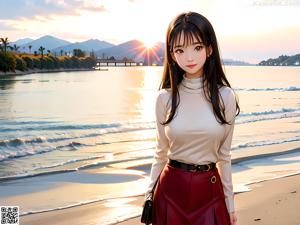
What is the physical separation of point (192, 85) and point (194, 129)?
269 millimetres

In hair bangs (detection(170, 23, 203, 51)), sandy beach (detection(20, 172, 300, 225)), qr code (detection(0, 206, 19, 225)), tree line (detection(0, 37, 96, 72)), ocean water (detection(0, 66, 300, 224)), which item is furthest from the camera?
tree line (detection(0, 37, 96, 72))

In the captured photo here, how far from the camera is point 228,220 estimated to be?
9.25 ft

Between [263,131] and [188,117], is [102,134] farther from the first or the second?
[188,117]

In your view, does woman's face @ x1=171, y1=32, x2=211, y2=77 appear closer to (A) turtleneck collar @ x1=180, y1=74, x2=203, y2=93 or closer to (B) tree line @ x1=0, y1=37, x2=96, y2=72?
(A) turtleneck collar @ x1=180, y1=74, x2=203, y2=93

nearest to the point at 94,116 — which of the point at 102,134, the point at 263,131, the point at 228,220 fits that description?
the point at 102,134

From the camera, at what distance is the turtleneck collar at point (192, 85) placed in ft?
8.93

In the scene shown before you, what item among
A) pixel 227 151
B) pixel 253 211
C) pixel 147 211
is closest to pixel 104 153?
pixel 253 211

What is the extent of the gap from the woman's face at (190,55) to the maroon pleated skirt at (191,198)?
1.99ft

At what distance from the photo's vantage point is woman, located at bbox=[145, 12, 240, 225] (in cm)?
266

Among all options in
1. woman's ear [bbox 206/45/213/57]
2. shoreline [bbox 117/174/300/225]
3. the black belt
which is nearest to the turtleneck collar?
woman's ear [bbox 206/45/213/57]

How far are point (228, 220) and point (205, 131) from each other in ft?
1.96

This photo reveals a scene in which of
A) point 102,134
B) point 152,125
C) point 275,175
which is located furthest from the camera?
point 152,125

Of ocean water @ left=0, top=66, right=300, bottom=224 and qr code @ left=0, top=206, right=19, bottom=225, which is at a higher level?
qr code @ left=0, top=206, right=19, bottom=225

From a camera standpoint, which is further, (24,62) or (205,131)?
(24,62)
